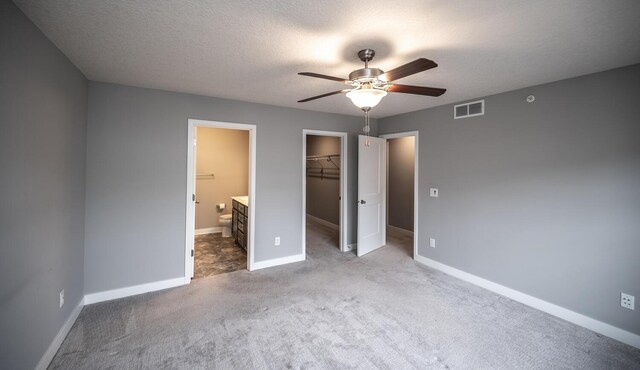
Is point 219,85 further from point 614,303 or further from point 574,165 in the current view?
point 614,303

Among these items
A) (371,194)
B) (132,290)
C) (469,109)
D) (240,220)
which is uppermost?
(469,109)

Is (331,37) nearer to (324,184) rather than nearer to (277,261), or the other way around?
(277,261)

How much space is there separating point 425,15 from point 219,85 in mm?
2158

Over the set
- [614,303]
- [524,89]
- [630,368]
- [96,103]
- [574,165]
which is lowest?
[630,368]

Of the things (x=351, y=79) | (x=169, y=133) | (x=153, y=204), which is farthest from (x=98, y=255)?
(x=351, y=79)

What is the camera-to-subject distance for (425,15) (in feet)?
5.20

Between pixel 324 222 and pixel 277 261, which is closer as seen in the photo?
pixel 277 261

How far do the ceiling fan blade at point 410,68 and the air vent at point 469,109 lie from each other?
2.07m

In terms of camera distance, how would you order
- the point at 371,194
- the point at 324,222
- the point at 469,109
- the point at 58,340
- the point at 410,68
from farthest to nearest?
the point at 324,222
the point at 371,194
the point at 469,109
the point at 58,340
the point at 410,68

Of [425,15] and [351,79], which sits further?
[351,79]

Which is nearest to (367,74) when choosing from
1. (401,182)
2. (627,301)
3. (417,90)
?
(417,90)

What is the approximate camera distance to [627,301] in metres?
2.33

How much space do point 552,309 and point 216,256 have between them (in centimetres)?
427

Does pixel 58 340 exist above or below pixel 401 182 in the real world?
below
